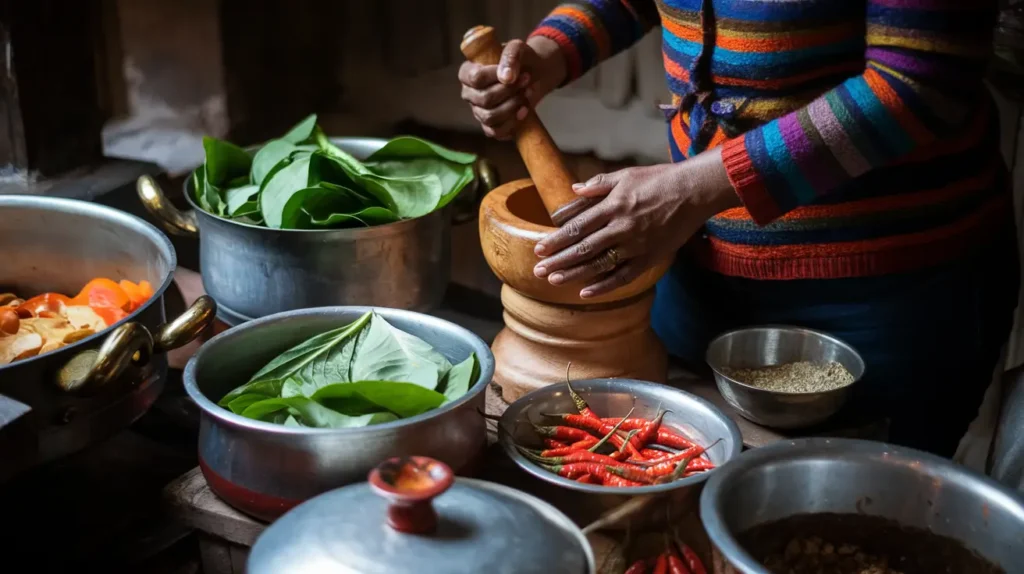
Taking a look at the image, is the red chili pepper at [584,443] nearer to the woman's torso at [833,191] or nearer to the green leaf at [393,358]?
the green leaf at [393,358]

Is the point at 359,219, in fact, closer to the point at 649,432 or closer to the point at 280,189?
the point at 280,189

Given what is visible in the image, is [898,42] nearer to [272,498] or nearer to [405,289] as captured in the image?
[405,289]

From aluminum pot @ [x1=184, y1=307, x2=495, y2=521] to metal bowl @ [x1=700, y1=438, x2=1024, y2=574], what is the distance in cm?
30

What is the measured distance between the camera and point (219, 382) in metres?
1.27

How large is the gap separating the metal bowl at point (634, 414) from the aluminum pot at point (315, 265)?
0.36 m

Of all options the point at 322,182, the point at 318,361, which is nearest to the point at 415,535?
the point at 318,361

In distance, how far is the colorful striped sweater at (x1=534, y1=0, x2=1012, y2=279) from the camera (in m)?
1.22

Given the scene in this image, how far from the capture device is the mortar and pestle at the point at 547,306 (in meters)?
1.38

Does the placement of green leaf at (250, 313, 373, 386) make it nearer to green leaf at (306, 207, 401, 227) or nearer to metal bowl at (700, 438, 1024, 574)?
green leaf at (306, 207, 401, 227)

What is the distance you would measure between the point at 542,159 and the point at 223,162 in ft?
2.09

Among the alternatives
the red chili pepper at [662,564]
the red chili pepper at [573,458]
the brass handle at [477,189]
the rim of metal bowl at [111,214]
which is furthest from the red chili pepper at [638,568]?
the brass handle at [477,189]

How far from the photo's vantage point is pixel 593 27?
67.5 inches

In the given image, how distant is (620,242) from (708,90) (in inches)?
11.9

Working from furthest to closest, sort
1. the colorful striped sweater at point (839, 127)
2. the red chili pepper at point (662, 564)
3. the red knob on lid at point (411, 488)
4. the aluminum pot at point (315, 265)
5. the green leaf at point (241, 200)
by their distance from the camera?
the green leaf at point (241, 200) < the aluminum pot at point (315, 265) < the colorful striped sweater at point (839, 127) < the red chili pepper at point (662, 564) < the red knob on lid at point (411, 488)
